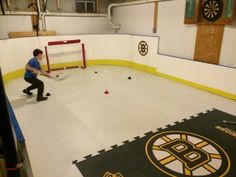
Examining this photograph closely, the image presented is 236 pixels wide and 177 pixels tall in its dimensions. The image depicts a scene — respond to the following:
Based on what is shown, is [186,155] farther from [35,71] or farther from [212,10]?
[212,10]

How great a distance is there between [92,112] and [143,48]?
3.74 m

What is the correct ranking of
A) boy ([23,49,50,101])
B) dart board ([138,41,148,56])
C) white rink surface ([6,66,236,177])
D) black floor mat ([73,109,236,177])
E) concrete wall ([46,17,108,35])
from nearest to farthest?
black floor mat ([73,109,236,177])
white rink surface ([6,66,236,177])
boy ([23,49,50,101])
dart board ([138,41,148,56])
concrete wall ([46,17,108,35])

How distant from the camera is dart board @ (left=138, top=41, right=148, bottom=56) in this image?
6749 millimetres

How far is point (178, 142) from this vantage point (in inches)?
113

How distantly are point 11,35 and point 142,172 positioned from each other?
21.7 ft

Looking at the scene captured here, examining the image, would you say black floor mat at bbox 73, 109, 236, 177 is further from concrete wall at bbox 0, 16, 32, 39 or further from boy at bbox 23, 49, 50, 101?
concrete wall at bbox 0, 16, 32, 39

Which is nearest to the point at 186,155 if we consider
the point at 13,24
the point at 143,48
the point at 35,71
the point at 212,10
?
the point at 35,71

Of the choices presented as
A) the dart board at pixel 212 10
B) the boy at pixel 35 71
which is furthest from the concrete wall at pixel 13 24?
the dart board at pixel 212 10

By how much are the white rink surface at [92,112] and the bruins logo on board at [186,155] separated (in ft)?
1.43

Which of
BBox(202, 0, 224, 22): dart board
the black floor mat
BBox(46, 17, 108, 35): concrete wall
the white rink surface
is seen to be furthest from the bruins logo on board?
BBox(46, 17, 108, 35): concrete wall

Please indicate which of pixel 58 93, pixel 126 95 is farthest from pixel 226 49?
pixel 58 93

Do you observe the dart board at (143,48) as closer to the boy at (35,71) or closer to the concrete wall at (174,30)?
the concrete wall at (174,30)

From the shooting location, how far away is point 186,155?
8.55 ft

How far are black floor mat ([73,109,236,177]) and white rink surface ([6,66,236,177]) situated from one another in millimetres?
197
